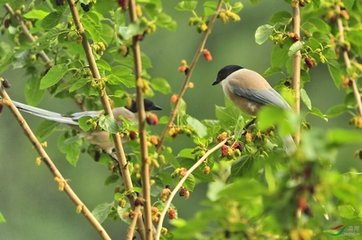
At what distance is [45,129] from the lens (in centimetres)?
300

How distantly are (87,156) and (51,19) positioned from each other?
10.3 metres

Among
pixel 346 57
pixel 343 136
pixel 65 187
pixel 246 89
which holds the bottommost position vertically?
pixel 246 89

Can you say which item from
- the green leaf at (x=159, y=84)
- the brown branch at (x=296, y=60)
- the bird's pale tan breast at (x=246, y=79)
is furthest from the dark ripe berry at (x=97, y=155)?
the green leaf at (x=159, y=84)

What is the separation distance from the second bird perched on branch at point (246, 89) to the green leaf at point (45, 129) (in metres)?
0.83

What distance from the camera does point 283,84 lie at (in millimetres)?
2674

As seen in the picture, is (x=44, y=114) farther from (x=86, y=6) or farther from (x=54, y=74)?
(x=86, y=6)

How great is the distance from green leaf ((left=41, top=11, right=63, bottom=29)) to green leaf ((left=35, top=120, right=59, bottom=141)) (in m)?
0.48

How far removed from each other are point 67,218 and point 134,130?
9.10 m

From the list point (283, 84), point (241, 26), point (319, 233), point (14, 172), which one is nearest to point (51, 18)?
point (283, 84)

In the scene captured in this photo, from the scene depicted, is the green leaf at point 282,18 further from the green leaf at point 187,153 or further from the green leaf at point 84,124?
the green leaf at point 84,124

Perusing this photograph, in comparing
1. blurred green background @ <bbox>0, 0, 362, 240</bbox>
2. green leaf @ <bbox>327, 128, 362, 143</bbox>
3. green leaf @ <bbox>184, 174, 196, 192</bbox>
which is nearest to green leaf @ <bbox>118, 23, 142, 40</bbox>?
green leaf @ <bbox>327, 128, 362, 143</bbox>

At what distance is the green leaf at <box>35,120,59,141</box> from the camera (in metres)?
2.97

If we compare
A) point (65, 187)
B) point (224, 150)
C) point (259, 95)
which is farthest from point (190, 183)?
point (259, 95)

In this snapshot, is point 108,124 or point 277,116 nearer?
point 277,116
